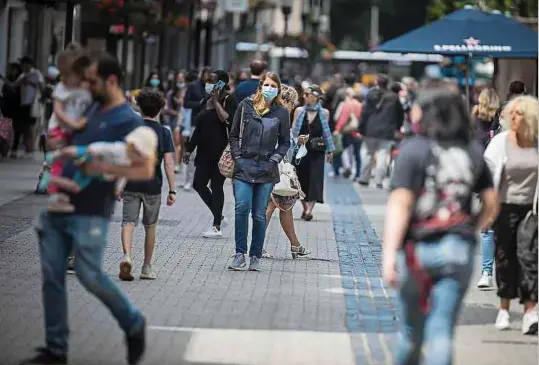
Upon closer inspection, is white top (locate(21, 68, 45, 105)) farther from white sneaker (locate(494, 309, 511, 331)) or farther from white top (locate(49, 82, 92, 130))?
white top (locate(49, 82, 92, 130))

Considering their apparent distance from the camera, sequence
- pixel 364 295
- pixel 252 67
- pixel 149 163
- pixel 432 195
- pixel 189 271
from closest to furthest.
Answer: pixel 432 195 < pixel 149 163 < pixel 364 295 < pixel 189 271 < pixel 252 67

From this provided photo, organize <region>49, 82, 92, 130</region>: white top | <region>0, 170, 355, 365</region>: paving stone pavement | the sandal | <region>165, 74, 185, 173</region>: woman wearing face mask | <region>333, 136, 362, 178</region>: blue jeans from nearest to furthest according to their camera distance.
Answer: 1. <region>49, 82, 92, 130</region>: white top
2. <region>0, 170, 355, 365</region>: paving stone pavement
3. the sandal
4. <region>165, 74, 185, 173</region>: woman wearing face mask
5. <region>333, 136, 362, 178</region>: blue jeans

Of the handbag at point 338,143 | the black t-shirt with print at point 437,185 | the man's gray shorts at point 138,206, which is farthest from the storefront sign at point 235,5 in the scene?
the black t-shirt with print at point 437,185

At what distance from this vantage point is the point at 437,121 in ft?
23.5

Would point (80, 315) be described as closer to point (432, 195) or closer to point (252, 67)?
point (432, 195)

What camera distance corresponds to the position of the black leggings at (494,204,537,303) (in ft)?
33.9

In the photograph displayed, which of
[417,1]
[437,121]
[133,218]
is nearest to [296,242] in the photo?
[133,218]

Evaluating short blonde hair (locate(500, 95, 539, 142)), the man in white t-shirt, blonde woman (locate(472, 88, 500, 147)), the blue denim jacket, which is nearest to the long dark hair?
short blonde hair (locate(500, 95, 539, 142))

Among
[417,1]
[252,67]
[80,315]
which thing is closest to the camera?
[80,315]

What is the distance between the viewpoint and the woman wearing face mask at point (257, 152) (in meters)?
13.0

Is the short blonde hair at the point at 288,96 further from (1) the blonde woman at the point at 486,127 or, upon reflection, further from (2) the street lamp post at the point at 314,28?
(2) the street lamp post at the point at 314,28

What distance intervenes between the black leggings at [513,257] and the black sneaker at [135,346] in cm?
312

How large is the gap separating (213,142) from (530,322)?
6386 mm

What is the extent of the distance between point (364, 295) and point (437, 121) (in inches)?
204
